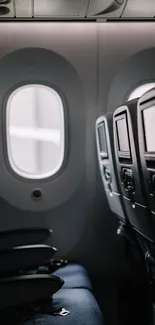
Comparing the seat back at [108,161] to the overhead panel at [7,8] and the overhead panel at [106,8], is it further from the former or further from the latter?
the overhead panel at [7,8]

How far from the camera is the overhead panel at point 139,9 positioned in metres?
3.46

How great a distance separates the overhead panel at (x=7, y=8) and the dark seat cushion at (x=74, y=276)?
78.0 inches

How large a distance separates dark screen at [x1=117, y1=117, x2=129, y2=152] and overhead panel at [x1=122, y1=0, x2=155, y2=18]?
1157 mm

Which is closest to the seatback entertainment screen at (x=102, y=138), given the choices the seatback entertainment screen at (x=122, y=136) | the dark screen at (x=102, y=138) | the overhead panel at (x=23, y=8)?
the dark screen at (x=102, y=138)

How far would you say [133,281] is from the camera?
3.82 metres

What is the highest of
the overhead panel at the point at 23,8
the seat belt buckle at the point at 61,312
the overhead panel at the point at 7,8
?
the overhead panel at the point at 7,8

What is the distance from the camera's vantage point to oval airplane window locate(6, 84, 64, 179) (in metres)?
3.91

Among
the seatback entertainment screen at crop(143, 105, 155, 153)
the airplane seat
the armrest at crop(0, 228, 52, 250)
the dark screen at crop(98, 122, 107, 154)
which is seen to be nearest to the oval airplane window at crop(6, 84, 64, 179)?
the dark screen at crop(98, 122, 107, 154)

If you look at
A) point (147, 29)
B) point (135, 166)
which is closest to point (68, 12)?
point (147, 29)

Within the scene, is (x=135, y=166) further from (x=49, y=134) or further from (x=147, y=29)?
(x=147, y=29)

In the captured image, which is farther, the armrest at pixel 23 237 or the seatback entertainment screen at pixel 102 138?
the armrest at pixel 23 237

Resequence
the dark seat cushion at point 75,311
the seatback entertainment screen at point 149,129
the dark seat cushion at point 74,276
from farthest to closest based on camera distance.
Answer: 1. the dark seat cushion at point 74,276
2. the dark seat cushion at point 75,311
3. the seatback entertainment screen at point 149,129

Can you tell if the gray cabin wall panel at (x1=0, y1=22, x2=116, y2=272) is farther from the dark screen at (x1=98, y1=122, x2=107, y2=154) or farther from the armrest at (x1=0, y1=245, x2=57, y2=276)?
the armrest at (x1=0, y1=245, x2=57, y2=276)

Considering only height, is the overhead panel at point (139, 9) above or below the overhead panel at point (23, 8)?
below
